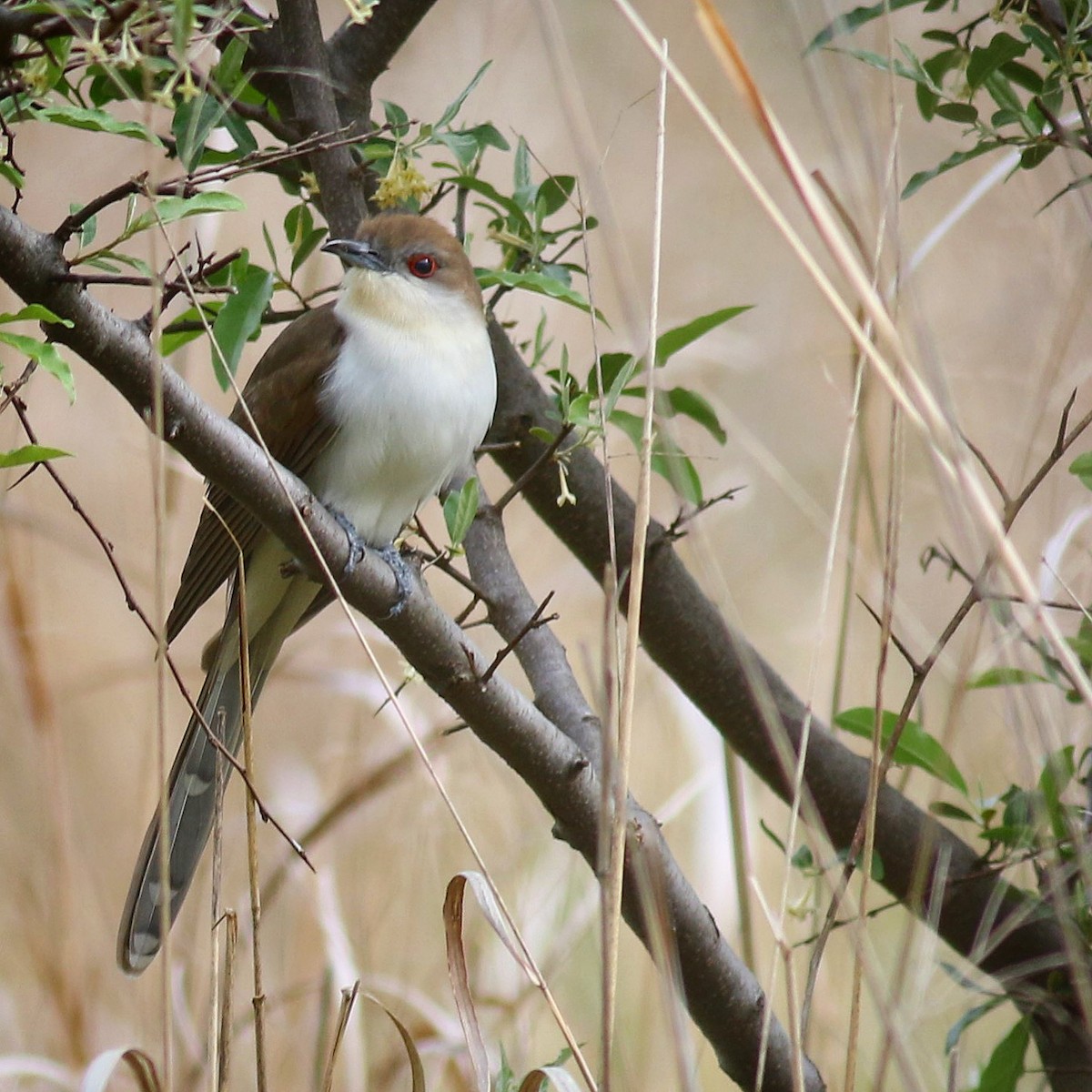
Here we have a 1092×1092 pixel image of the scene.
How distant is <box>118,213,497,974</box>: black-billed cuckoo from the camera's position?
2.46m

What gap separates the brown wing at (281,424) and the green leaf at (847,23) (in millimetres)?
1050

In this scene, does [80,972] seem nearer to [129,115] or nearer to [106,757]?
[106,757]

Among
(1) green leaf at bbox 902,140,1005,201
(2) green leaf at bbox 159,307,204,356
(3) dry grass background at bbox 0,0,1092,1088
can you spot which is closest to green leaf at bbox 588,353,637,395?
(3) dry grass background at bbox 0,0,1092,1088

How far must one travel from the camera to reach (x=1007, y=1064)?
217 cm

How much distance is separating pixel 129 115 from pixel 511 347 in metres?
1.77

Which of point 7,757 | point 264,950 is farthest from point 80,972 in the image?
point 7,757

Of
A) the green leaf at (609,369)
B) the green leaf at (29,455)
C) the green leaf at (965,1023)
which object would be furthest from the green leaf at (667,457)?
the green leaf at (965,1023)

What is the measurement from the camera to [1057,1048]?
7.43ft

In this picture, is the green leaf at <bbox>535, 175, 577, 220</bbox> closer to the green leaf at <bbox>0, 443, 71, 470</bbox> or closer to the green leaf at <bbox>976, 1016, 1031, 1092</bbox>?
the green leaf at <bbox>0, 443, 71, 470</bbox>

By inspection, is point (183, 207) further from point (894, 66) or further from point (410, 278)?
point (410, 278)

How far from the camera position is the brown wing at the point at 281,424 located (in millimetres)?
2402

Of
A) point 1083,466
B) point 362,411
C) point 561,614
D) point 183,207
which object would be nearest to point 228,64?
point 183,207

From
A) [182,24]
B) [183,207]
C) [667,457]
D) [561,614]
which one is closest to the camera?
A: [182,24]

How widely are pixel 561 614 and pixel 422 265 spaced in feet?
7.50
